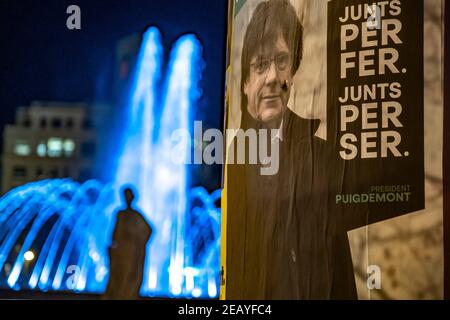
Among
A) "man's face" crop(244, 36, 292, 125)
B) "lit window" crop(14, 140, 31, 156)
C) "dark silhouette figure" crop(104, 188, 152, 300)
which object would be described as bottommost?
"dark silhouette figure" crop(104, 188, 152, 300)

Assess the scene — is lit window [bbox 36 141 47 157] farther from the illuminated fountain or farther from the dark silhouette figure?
the dark silhouette figure

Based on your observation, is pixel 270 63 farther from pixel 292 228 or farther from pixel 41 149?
pixel 41 149

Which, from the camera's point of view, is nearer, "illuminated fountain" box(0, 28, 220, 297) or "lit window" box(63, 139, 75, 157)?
"illuminated fountain" box(0, 28, 220, 297)

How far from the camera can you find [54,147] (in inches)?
1799

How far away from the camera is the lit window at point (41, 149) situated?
1747 inches

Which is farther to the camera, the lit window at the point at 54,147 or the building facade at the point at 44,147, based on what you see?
the lit window at the point at 54,147

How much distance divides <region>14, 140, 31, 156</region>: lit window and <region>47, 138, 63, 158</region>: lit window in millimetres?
1119

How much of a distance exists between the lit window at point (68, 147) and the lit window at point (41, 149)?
113cm

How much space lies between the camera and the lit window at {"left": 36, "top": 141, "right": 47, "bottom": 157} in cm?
4437

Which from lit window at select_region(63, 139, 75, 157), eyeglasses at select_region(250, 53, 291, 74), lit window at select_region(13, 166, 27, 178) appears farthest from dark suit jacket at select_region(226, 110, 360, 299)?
lit window at select_region(13, 166, 27, 178)

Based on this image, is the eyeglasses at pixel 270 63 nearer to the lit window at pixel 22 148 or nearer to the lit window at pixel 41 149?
the lit window at pixel 22 148

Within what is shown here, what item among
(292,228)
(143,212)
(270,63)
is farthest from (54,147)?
(292,228)

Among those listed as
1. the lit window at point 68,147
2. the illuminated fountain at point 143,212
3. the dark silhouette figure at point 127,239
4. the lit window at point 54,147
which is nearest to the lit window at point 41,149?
the lit window at point 54,147
